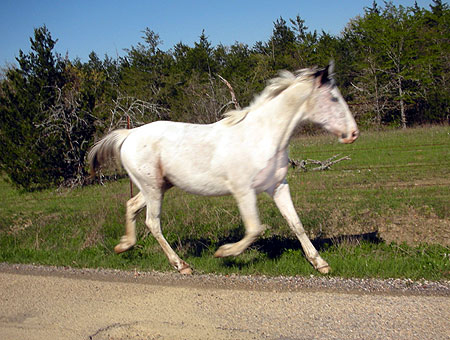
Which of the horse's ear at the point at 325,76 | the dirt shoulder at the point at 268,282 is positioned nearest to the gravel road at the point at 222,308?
the dirt shoulder at the point at 268,282

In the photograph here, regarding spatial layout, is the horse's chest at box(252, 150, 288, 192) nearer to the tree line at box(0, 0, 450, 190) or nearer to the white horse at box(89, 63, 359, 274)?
the white horse at box(89, 63, 359, 274)

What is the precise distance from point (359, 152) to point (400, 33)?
22.1m

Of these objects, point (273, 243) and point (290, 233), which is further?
point (290, 233)

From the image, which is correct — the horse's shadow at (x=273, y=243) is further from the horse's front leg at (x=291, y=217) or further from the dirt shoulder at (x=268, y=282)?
the horse's front leg at (x=291, y=217)

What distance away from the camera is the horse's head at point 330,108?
550 centimetres

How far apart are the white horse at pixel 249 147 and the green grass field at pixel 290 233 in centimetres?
77

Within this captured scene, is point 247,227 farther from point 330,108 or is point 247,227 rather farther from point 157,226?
point 330,108

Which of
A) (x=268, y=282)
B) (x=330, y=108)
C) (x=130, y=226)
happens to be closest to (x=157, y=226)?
(x=130, y=226)

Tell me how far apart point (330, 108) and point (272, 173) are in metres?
1.06

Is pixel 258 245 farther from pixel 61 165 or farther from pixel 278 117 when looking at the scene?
pixel 61 165

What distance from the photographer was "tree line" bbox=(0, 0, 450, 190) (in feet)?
58.2

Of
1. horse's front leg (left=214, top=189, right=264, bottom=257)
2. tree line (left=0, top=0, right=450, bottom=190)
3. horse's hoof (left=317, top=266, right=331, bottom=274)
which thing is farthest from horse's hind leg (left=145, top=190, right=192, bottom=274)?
tree line (left=0, top=0, right=450, bottom=190)

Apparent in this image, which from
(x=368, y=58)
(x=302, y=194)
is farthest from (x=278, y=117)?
(x=368, y=58)

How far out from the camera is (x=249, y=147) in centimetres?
546
